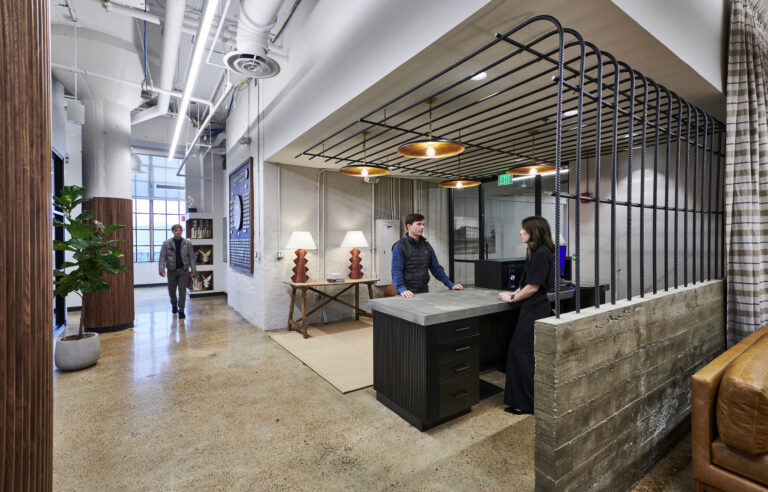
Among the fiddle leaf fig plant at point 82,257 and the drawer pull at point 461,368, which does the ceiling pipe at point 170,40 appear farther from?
the drawer pull at point 461,368

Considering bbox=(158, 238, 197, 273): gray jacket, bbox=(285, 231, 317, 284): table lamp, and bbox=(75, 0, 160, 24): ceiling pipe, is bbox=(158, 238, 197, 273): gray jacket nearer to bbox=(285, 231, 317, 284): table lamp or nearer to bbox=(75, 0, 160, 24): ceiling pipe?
bbox=(285, 231, 317, 284): table lamp

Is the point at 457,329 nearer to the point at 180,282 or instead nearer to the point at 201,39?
the point at 201,39

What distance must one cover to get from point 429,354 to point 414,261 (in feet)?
4.64

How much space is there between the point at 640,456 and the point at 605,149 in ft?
13.0

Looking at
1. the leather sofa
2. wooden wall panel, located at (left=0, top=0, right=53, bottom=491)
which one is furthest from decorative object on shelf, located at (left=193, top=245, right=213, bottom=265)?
the leather sofa

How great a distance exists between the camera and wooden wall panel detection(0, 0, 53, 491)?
2.49ft

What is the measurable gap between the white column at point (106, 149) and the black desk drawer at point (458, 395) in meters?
5.68

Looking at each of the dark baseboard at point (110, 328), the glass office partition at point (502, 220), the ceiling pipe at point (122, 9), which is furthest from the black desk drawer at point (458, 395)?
the dark baseboard at point (110, 328)

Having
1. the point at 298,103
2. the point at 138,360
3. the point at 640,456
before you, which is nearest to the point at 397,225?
the point at 298,103

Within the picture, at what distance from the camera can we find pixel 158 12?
14.1 feet

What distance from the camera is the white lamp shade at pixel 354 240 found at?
18.8ft

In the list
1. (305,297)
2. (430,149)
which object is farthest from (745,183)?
(305,297)

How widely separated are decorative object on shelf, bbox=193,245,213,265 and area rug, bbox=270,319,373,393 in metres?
4.46

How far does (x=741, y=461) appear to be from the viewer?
63.9 inches
